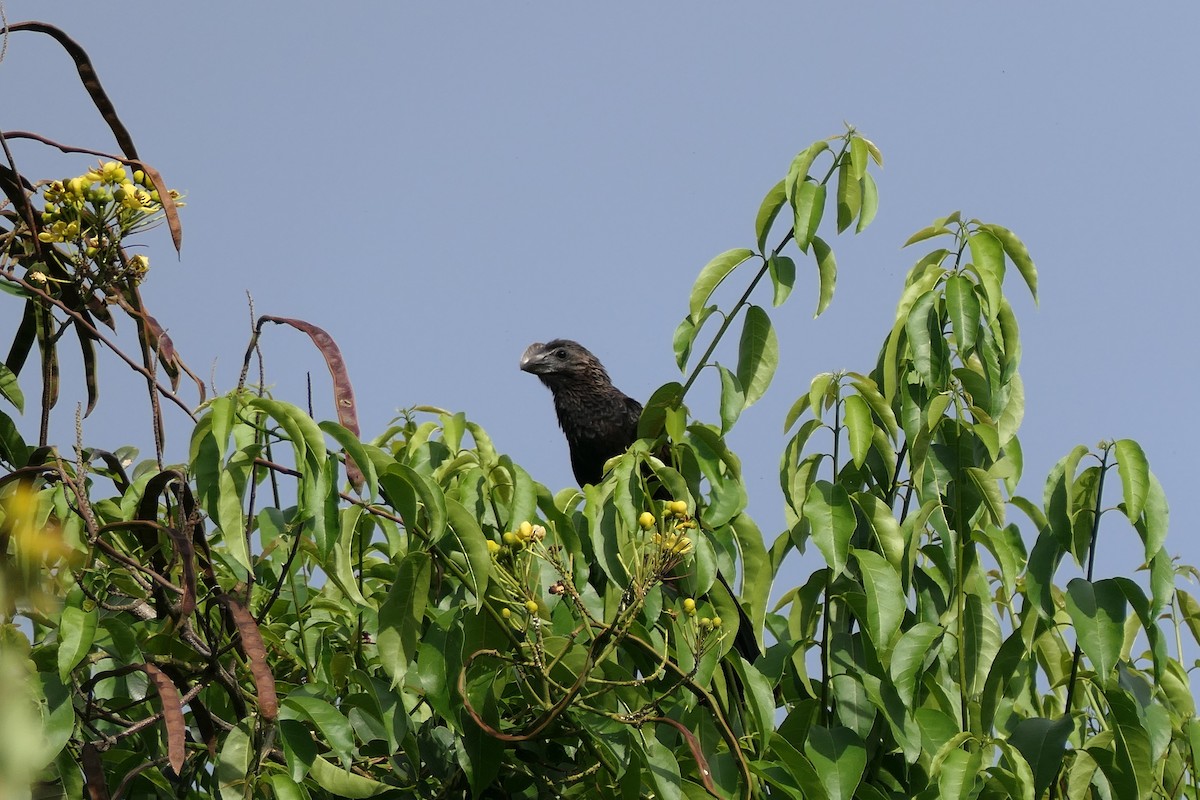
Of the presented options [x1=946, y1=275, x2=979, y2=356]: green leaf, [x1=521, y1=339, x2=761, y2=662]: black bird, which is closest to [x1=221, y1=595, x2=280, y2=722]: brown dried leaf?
[x1=946, y1=275, x2=979, y2=356]: green leaf

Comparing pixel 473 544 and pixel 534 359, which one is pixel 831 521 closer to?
pixel 473 544

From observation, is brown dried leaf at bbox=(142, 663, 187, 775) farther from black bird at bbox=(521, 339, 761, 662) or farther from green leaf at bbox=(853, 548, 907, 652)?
black bird at bbox=(521, 339, 761, 662)

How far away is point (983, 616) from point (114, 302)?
60.2 inches

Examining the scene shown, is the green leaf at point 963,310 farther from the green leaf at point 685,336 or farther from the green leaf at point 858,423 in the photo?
the green leaf at point 685,336

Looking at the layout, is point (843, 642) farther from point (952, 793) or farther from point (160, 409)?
point (160, 409)

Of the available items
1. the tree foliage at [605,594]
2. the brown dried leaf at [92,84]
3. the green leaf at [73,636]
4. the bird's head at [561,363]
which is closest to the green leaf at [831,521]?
the tree foliage at [605,594]

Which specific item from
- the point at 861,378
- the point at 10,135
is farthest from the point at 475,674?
the point at 10,135

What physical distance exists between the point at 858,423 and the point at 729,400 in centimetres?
22

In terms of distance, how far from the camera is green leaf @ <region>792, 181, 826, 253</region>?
218 centimetres

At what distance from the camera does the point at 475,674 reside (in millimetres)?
2033

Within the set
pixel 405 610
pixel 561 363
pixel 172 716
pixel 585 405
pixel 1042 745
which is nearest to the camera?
pixel 172 716

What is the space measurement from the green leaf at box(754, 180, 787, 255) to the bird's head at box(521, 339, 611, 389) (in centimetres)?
301

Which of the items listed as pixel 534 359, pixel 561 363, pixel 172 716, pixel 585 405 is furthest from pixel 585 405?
pixel 172 716

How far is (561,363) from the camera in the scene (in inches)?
212
